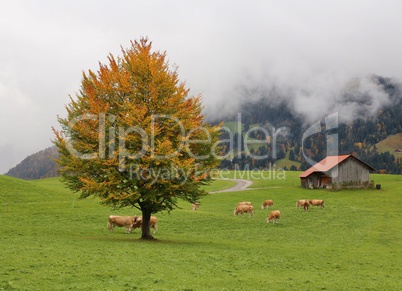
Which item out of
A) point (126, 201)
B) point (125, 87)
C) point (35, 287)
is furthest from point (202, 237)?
point (35, 287)

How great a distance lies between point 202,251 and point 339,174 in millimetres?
72590

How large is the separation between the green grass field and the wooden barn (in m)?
33.1

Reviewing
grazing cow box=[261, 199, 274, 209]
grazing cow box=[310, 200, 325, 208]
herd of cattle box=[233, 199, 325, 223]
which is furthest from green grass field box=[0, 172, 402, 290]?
grazing cow box=[261, 199, 274, 209]

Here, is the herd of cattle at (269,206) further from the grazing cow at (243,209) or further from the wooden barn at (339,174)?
the wooden barn at (339,174)

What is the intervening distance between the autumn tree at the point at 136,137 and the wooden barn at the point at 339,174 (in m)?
67.4

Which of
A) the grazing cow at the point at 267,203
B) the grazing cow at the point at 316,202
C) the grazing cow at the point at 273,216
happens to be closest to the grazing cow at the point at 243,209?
the grazing cow at the point at 273,216

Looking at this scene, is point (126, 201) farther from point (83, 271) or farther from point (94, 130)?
point (83, 271)

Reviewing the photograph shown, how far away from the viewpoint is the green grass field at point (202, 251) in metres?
18.2

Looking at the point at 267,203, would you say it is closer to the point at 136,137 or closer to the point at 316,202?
the point at 316,202

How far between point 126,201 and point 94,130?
5.99 meters

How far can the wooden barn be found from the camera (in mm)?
91375

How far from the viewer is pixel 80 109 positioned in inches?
1185

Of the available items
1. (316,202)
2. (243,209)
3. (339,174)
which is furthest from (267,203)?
(339,174)

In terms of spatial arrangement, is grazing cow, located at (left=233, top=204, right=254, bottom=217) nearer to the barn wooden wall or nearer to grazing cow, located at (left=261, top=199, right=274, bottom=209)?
grazing cow, located at (left=261, top=199, right=274, bottom=209)
